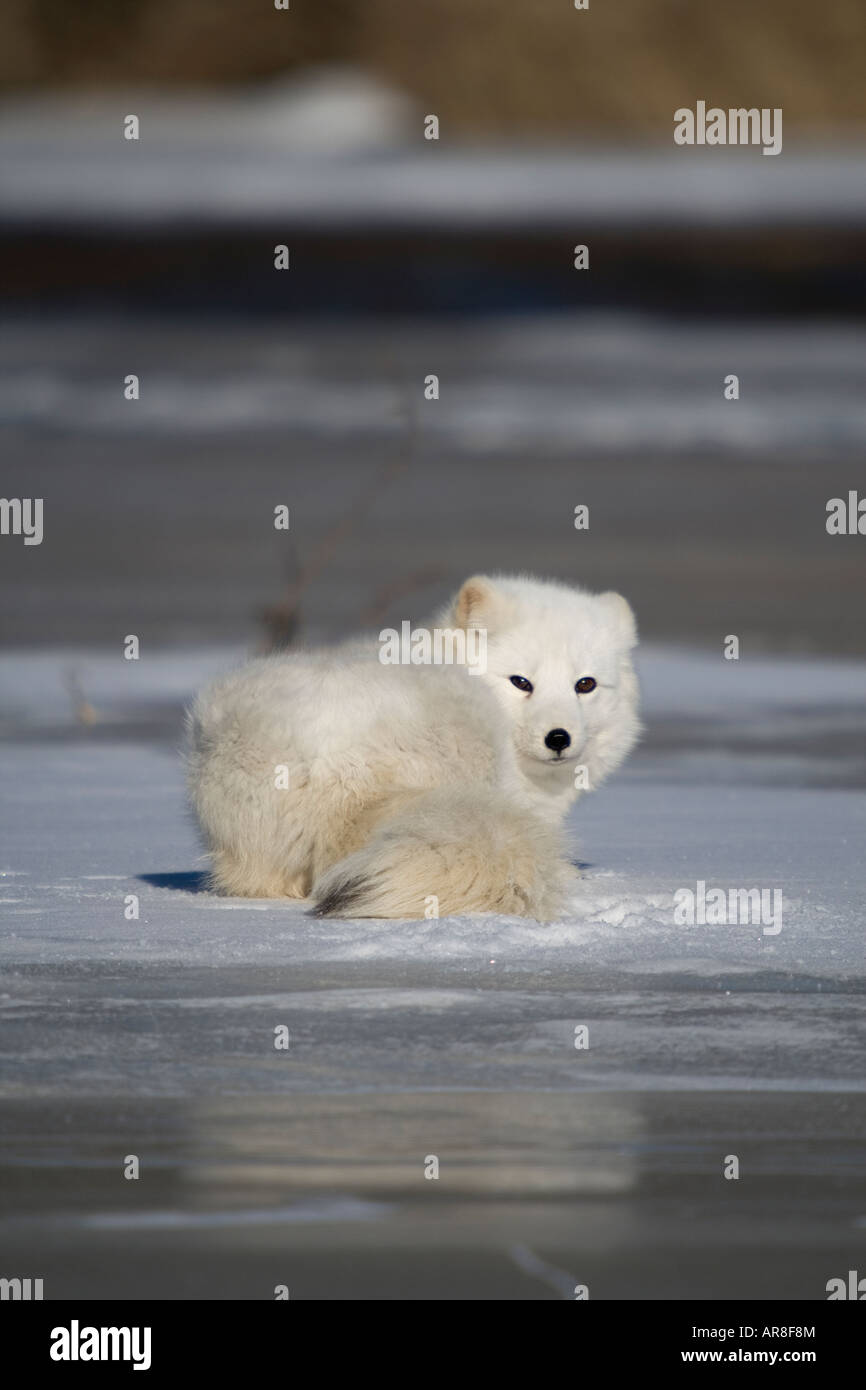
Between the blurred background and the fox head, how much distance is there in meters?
2.81

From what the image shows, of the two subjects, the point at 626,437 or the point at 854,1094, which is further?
the point at 626,437

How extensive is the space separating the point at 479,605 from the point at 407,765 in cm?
71

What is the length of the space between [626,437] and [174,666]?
9.40m

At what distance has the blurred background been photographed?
14445 millimetres

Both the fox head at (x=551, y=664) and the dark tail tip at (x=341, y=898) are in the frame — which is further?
the fox head at (x=551, y=664)

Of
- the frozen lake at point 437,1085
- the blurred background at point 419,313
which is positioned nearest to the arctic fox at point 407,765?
the frozen lake at point 437,1085

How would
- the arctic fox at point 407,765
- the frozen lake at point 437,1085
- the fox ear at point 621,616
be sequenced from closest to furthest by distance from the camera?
the frozen lake at point 437,1085, the arctic fox at point 407,765, the fox ear at point 621,616

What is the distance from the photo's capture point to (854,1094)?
3586 millimetres

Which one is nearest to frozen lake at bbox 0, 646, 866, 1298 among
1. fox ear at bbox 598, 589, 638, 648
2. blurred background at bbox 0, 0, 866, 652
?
fox ear at bbox 598, 589, 638, 648

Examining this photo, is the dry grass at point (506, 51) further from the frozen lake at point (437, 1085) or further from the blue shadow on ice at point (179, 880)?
the frozen lake at point (437, 1085)

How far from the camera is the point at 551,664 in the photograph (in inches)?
223

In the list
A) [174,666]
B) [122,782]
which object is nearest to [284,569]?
[174,666]

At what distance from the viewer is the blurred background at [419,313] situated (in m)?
14.4

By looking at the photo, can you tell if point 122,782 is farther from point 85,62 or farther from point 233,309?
point 85,62
